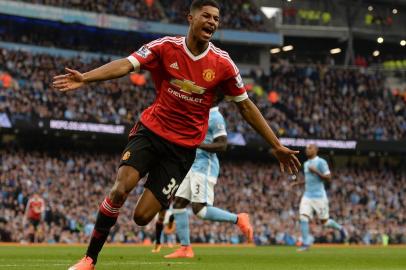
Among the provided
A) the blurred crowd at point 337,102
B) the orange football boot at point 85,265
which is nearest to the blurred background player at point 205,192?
the orange football boot at point 85,265

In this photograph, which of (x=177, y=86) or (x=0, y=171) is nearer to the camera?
(x=177, y=86)

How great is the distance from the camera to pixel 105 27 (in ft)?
159

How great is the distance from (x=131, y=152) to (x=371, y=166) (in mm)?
43465

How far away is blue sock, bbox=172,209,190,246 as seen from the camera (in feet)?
45.4

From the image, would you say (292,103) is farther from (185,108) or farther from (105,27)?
(185,108)

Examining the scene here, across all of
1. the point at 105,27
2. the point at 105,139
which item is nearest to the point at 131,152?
the point at 105,139

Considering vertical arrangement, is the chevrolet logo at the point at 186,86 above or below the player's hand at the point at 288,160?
above

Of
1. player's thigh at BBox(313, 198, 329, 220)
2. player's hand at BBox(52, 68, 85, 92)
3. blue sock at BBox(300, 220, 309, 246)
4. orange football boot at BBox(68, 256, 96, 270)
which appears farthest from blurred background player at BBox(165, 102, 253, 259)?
player's thigh at BBox(313, 198, 329, 220)

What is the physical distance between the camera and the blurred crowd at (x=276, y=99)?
39.7m

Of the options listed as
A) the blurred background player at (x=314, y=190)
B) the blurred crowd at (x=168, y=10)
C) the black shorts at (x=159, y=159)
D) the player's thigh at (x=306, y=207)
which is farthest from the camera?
the blurred crowd at (x=168, y=10)

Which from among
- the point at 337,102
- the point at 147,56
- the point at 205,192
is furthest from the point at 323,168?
the point at 337,102

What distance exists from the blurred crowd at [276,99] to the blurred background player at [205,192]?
79.2 ft

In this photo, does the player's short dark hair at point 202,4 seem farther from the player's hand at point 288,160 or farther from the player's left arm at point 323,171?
the player's left arm at point 323,171

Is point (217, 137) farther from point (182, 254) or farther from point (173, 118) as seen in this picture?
point (173, 118)
